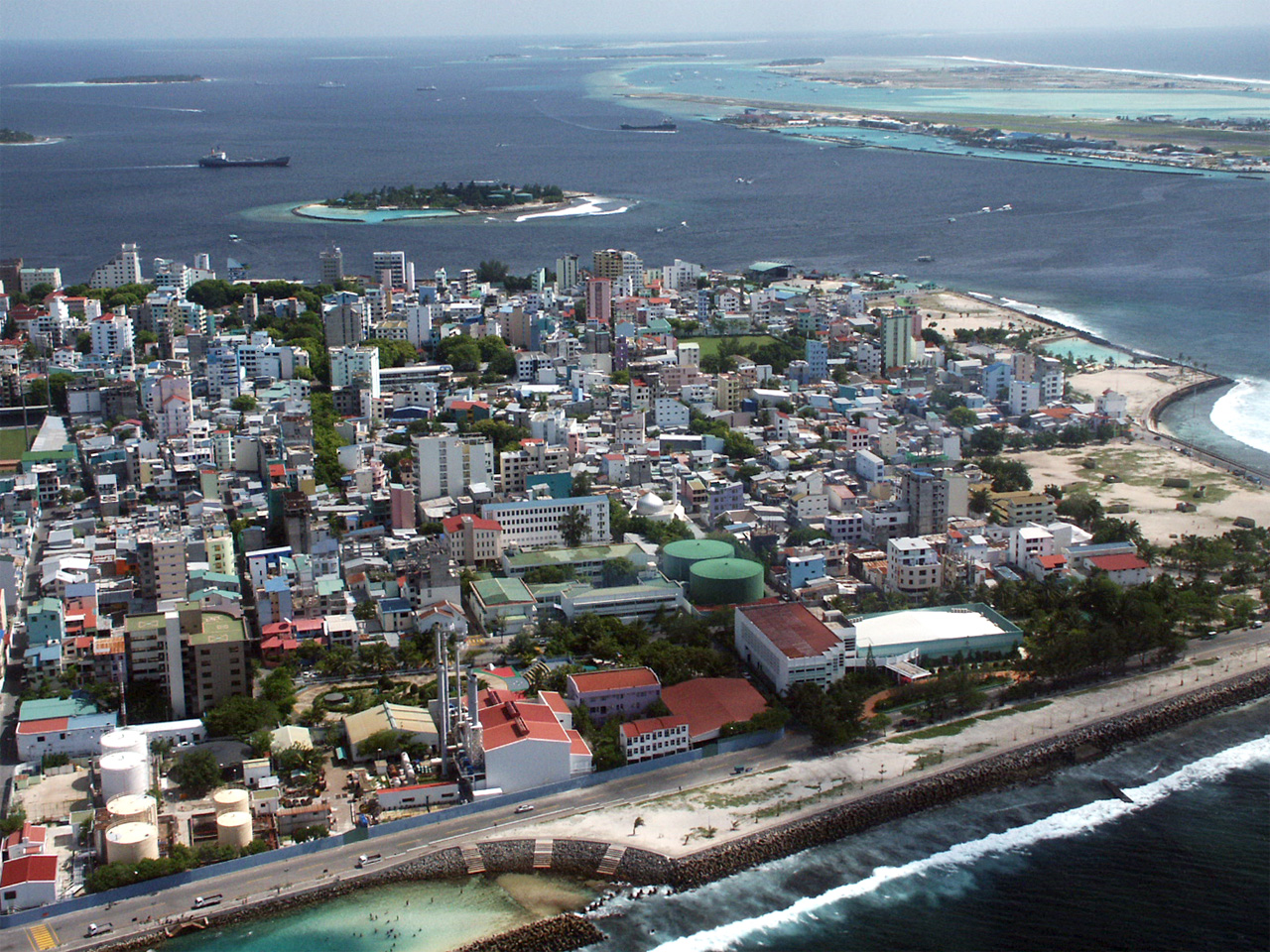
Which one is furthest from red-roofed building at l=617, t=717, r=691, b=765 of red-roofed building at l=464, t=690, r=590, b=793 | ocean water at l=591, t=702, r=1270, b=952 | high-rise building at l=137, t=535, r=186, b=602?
high-rise building at l=137, t=535, r=186, b=602

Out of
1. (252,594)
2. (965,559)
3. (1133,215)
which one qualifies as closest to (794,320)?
(965,559)

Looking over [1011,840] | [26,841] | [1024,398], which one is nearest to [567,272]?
[1024,398]

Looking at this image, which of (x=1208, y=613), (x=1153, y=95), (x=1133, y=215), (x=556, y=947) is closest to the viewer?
(x=556, y=947)

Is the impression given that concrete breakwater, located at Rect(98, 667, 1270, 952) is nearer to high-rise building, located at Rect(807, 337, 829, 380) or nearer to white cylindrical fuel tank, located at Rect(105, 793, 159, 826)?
white cylindrical fuel tank, located at Rect(105, 793, 159, 826)

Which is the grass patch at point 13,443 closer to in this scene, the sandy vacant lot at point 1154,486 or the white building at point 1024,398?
the sandy vacant lot at point 1154,486

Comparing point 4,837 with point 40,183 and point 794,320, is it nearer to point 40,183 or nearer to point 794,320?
point 794,320

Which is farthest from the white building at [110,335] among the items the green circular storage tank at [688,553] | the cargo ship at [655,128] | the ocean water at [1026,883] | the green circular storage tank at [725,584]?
the cargo ship at [655,128]
